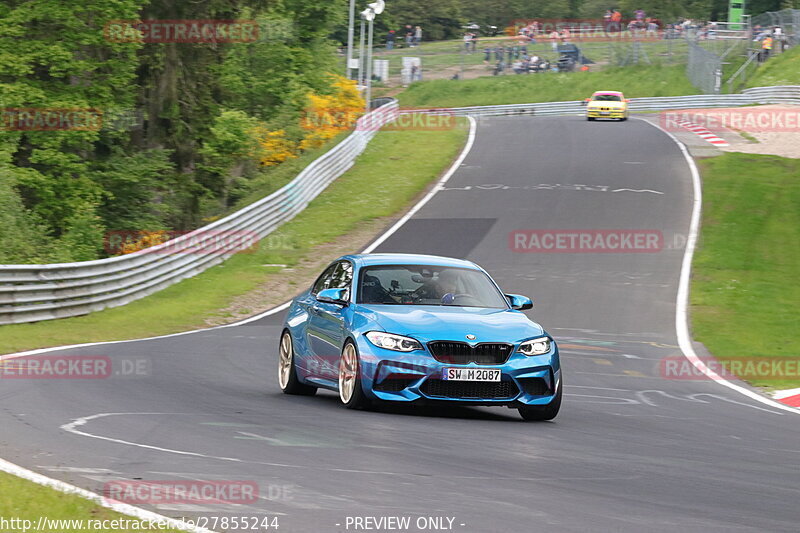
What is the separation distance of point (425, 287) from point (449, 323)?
1.08m

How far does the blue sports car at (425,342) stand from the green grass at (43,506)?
13.2ft

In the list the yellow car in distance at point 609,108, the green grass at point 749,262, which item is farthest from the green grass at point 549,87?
the green grass at point 749,262

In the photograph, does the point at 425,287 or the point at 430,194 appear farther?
the point at 430,194

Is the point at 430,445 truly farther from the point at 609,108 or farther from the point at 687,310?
the point at 609,108

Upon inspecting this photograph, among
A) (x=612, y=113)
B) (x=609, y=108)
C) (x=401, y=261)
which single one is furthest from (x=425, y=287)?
(x=609, y=108)

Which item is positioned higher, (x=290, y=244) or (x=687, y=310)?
(x=687, y=310)

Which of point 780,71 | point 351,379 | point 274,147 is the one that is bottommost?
point 274,147

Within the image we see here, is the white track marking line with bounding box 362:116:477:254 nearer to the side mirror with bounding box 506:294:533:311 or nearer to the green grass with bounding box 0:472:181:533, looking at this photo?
the side mirror with bounding box 506:294:533:311

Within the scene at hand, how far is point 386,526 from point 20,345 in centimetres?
1152

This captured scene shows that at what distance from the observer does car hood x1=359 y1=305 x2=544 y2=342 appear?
391 inches

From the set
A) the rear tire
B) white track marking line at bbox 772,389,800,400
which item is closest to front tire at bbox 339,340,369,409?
the rear tire

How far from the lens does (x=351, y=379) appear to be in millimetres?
10250

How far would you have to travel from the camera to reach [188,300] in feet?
75.7

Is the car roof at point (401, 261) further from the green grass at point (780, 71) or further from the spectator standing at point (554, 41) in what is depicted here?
the spectator standing at point (554, 41)
